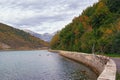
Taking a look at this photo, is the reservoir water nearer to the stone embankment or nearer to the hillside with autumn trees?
the stone embankment

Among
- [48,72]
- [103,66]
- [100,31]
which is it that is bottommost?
[48,72]

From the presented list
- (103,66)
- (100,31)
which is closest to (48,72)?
(103,66)

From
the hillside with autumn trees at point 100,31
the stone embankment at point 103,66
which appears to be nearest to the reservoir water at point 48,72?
the stone embankment at point 103,66

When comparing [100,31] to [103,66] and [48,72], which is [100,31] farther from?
[103,66]

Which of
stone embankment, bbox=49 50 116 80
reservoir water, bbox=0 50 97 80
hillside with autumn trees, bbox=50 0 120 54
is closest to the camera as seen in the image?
stone embankment, bbox=49 50 116 80

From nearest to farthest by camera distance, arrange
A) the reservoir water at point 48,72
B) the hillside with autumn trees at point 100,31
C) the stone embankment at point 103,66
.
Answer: the stone embankment at point 103,66 < the reservoir water at point 48,72 < the hillside with autumn trees at point 100,31

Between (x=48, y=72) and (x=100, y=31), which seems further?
(x=100, y=31)

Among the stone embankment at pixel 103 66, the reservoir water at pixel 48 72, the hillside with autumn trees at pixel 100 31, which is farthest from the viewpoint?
the hillside with autumn trees at pixel 100 31

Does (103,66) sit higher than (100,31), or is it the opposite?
(100,31)

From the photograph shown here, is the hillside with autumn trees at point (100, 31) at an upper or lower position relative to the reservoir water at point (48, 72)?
upper

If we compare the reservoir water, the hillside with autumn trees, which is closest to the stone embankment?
the reservoir water

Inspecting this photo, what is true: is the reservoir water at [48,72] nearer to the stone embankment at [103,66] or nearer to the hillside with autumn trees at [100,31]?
the stone embankment at [103,66]

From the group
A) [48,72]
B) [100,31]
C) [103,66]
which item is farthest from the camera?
[100,31]

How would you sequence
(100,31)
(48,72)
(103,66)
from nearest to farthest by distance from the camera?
(103,66), (48,72), (100,31)
